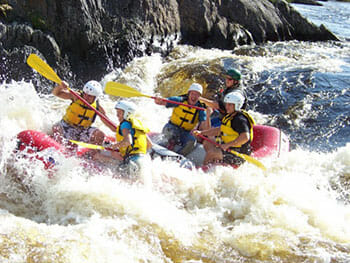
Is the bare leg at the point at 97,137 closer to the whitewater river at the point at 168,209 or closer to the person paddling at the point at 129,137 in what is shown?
the whitewater river at the point at 168,209

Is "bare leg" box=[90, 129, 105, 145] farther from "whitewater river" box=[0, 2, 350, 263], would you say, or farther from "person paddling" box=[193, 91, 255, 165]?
"person paddling" box=[193, 91, 255, 165]

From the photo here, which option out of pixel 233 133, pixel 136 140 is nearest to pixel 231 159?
pixel 233 133

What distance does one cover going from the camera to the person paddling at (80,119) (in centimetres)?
540

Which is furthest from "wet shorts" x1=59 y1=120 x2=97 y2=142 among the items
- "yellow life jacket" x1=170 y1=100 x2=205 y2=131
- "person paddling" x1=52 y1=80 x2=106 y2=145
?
"yellow life jacket" x1=170 y1=100 x2=205 y2=131

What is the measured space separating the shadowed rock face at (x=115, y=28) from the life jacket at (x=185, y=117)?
4.47 meters

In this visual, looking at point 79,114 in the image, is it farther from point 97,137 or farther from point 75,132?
point 97,137

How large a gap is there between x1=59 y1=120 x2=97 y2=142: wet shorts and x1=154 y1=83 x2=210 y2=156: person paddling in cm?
110

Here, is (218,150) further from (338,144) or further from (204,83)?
(204,83)

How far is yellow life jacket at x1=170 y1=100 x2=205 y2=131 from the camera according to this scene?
5613 mm

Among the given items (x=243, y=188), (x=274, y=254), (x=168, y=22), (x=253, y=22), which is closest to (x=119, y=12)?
(x=168, y=22)

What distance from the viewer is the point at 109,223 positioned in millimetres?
4098

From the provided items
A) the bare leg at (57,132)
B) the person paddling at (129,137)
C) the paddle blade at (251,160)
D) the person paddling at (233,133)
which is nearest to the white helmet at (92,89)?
the bare leg at (57,132)

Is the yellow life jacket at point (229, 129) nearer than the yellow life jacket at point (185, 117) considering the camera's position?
Yes

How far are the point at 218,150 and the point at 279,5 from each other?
12.5 metres
